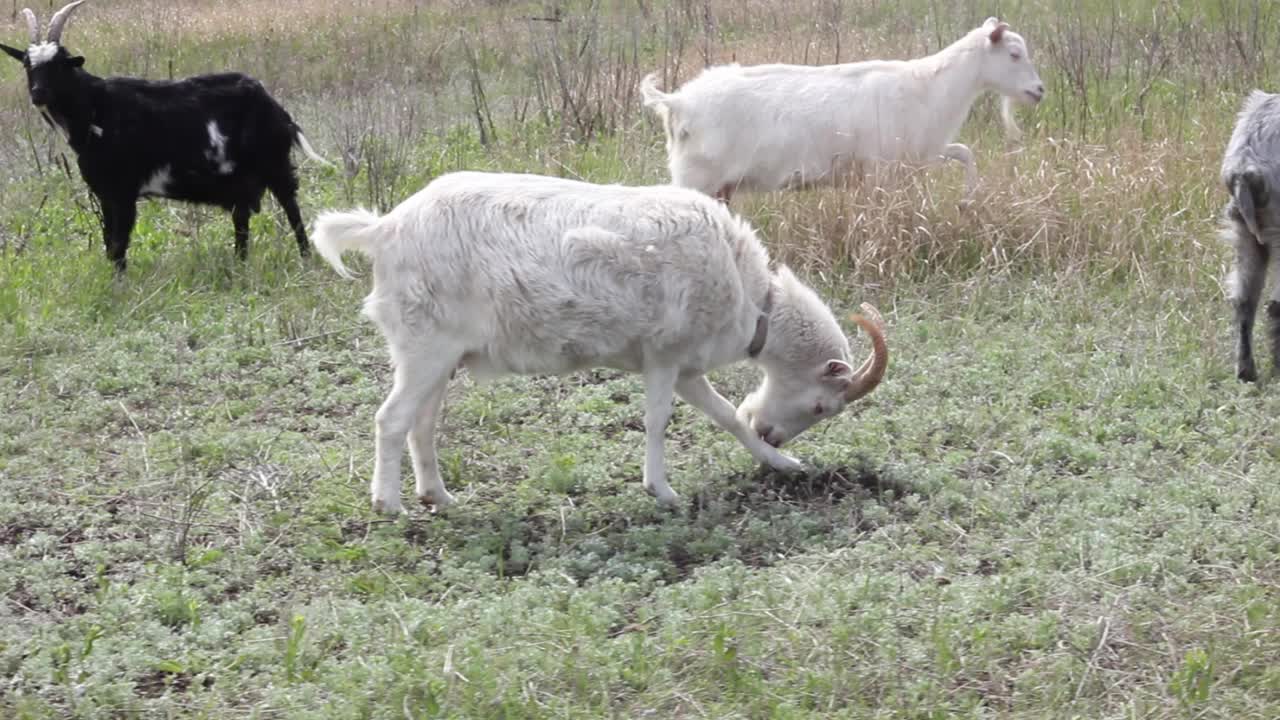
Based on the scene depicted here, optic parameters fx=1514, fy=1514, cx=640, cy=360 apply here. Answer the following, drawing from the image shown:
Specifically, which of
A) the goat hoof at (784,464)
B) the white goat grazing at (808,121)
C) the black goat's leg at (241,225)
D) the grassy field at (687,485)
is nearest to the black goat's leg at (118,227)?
the grassy field at (687,485)

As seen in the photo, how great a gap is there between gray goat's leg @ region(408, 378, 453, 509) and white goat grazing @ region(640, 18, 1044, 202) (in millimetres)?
3344

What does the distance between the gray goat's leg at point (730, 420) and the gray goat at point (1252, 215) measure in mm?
2207

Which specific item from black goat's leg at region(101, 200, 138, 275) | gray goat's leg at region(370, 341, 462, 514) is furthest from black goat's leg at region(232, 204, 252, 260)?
gray goat's leg at region(370, 341, 462, 514)

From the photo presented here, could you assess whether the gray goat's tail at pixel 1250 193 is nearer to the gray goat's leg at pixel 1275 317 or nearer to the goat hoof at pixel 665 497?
the gray goat's leg at pixel 1275 317

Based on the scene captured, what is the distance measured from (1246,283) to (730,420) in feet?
8.37

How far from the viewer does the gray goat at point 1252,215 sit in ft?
20.5

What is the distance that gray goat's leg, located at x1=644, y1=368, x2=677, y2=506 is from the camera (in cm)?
532

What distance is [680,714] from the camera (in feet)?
12.0

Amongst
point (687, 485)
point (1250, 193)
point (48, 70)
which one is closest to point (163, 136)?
point (48, 70)

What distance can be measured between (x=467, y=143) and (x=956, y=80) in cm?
406

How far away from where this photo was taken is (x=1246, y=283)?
655 centimetres

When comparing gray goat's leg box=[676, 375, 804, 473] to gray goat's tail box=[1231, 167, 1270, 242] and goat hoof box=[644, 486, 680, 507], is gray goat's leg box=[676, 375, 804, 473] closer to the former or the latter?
goat hoof box=[644, 486, 680, 507]

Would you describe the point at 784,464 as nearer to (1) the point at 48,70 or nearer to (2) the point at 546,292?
(2) the point at 546,292

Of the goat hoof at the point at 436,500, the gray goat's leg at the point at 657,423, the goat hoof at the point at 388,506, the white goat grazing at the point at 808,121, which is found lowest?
the goat hoof at the point at 436,500
